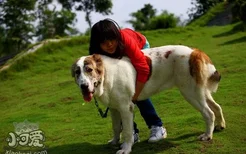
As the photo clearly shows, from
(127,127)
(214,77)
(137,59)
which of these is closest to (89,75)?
(137,59)

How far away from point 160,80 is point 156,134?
772 mm

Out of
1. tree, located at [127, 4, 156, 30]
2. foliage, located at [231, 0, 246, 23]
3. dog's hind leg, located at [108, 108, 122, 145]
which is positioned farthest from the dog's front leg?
tree, located at [127, 4, 156, 30]

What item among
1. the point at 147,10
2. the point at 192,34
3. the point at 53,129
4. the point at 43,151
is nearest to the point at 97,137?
the point at 43,151

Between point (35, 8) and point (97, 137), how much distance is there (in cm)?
3125

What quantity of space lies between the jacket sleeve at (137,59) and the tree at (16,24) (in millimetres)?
29298

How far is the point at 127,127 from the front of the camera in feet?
17.6

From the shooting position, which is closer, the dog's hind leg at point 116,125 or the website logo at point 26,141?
the dog's hind leg at point 116,125

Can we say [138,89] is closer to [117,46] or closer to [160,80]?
[160,80]

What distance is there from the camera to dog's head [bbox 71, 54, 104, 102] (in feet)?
15.5

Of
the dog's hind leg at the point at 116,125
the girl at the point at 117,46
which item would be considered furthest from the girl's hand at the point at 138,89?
the dog's hind leg at the point at 116,125

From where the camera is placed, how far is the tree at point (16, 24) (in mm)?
33625

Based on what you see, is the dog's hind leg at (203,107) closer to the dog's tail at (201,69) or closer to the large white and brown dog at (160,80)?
the large white and brown dog at (160,80)

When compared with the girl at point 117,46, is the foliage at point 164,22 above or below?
below

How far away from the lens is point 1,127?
8.41 meters
